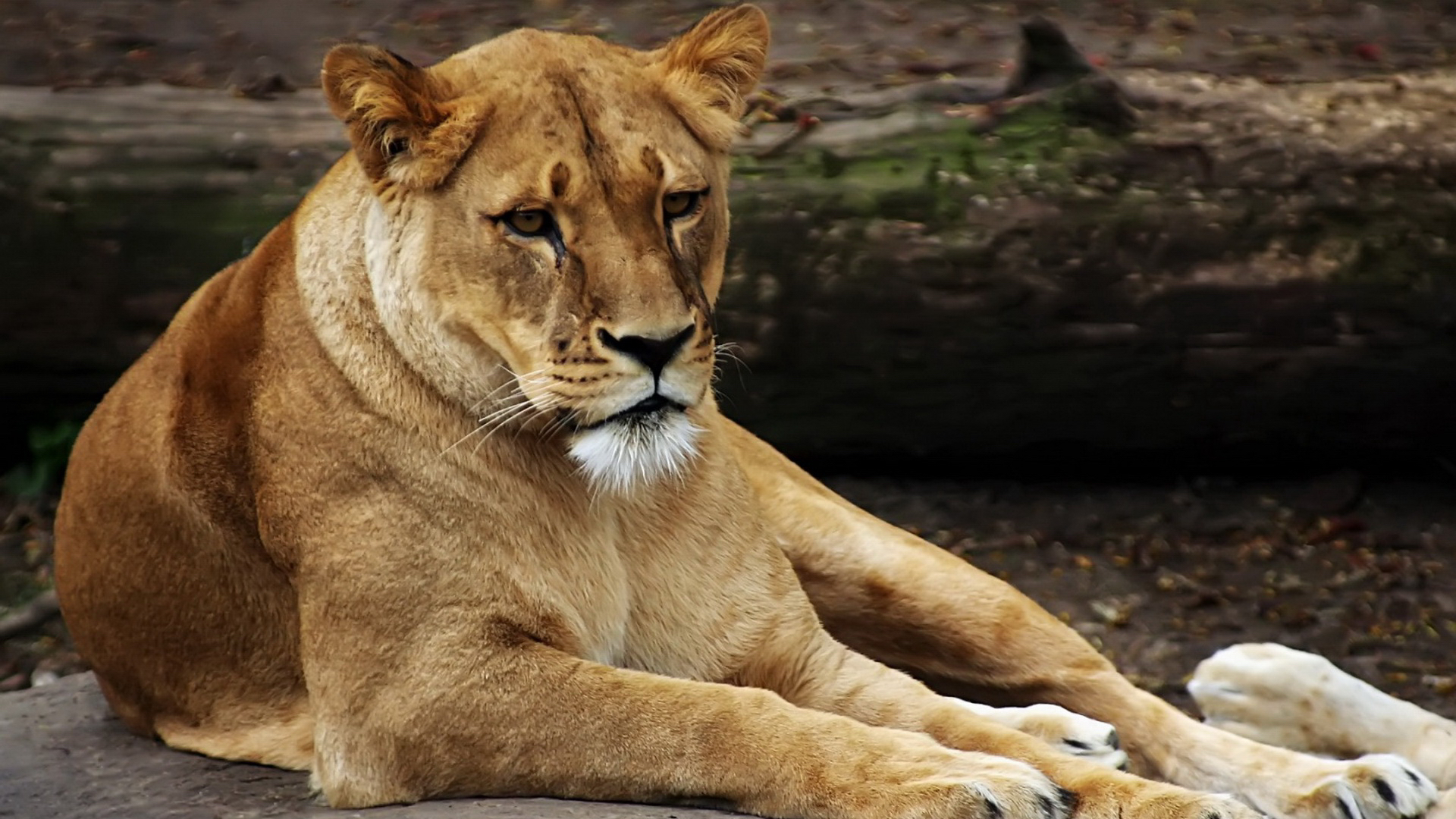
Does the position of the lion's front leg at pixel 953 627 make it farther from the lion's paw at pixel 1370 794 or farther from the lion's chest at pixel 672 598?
the lion's chest at pixel 672 598

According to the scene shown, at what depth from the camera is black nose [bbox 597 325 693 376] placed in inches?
109

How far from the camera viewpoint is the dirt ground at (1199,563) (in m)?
4.88

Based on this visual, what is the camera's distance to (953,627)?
12.6ft

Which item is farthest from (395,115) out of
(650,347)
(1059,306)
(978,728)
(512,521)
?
(1059,306)

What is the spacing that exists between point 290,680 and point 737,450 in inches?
44.4

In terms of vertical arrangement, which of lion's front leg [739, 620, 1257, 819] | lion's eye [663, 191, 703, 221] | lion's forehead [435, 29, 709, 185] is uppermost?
lion's forehead [435, 29, 709, 185]

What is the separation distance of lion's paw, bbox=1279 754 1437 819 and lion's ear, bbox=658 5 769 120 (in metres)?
1.72

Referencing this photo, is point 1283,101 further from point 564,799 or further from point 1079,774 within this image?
point 564,799

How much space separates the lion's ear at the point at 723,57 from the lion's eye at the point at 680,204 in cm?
25

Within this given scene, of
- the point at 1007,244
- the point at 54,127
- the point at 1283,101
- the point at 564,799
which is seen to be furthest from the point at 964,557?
the point at 54,127

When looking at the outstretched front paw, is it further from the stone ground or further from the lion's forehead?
the lion's forehead

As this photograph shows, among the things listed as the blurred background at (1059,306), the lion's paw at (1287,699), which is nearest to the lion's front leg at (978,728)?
the lion's paw at (1287,699)

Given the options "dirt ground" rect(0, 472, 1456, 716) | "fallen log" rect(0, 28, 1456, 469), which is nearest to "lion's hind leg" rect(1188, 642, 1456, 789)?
"dirt ground" rect(0, 472, 1456, 716)

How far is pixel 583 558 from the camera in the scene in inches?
124
